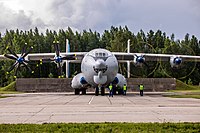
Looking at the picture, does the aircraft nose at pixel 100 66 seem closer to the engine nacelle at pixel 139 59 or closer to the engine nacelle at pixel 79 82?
the engine nacelle at pixel 79 82

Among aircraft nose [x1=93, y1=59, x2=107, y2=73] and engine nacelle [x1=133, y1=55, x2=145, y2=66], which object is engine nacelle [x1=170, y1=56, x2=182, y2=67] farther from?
aircraft nose [x1=93, y1=59, x2=107, y2=73]

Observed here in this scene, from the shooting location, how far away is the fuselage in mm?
33031

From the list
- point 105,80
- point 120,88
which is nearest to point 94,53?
point 105,80

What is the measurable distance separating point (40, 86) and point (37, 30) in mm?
59624

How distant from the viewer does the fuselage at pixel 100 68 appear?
33031 millimetres

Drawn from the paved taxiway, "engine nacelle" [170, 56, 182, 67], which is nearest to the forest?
"engine nacelle" [170, 56, 182, 67]

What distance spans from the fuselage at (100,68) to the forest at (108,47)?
134ft

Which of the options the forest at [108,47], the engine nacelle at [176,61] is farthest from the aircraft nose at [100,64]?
the forest at [108,47]

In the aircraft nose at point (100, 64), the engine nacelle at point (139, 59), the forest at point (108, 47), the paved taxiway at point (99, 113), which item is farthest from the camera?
the forest at point (108, 47)

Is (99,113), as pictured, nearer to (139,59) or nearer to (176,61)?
(139,59)

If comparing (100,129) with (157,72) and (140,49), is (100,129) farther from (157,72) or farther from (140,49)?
(140,49)

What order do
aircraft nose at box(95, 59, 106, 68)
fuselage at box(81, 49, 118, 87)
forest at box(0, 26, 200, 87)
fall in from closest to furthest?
aircraft nose at box(95, 59, 106, 68)
fuselage at box(81, 49, 118, 87)
forest at box(0, 26, 200, 87)

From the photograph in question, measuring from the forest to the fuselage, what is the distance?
134ft

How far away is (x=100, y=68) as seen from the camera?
3272 centimetres
